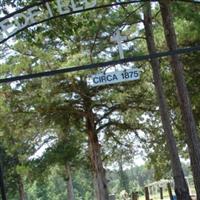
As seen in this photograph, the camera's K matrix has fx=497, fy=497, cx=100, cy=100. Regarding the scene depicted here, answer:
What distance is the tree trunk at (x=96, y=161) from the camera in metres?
24.0

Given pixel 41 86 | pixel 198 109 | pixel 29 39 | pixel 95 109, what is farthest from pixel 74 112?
pixel 29 39

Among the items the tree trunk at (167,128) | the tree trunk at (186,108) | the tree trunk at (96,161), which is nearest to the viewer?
the tree trunk at (186,108)

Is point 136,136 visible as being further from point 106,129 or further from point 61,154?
point 61,154

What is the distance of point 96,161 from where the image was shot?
80.4 feet

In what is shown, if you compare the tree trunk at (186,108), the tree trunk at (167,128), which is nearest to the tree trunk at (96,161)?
the tree trunk at (167,128)

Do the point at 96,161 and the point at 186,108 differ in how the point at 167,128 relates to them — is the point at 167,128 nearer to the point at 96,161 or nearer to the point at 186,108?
the point at 186,108

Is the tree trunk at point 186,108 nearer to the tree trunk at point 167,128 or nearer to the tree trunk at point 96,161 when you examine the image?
the tree trunk at point 167,128

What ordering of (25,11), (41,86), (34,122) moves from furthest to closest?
1. (34,122)
2. (41,86)
3. (25,11)

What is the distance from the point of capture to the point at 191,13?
10984mm

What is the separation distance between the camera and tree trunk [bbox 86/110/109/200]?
2395 centimetres

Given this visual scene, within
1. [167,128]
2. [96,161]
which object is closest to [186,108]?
[167,128]

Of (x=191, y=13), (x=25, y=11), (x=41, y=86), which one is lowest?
(x=25, y=11)

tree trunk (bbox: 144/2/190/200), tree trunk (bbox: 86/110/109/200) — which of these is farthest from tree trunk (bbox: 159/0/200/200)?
tree trunk (bbox: 86/110/109/200)

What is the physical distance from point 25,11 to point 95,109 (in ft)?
56.5
